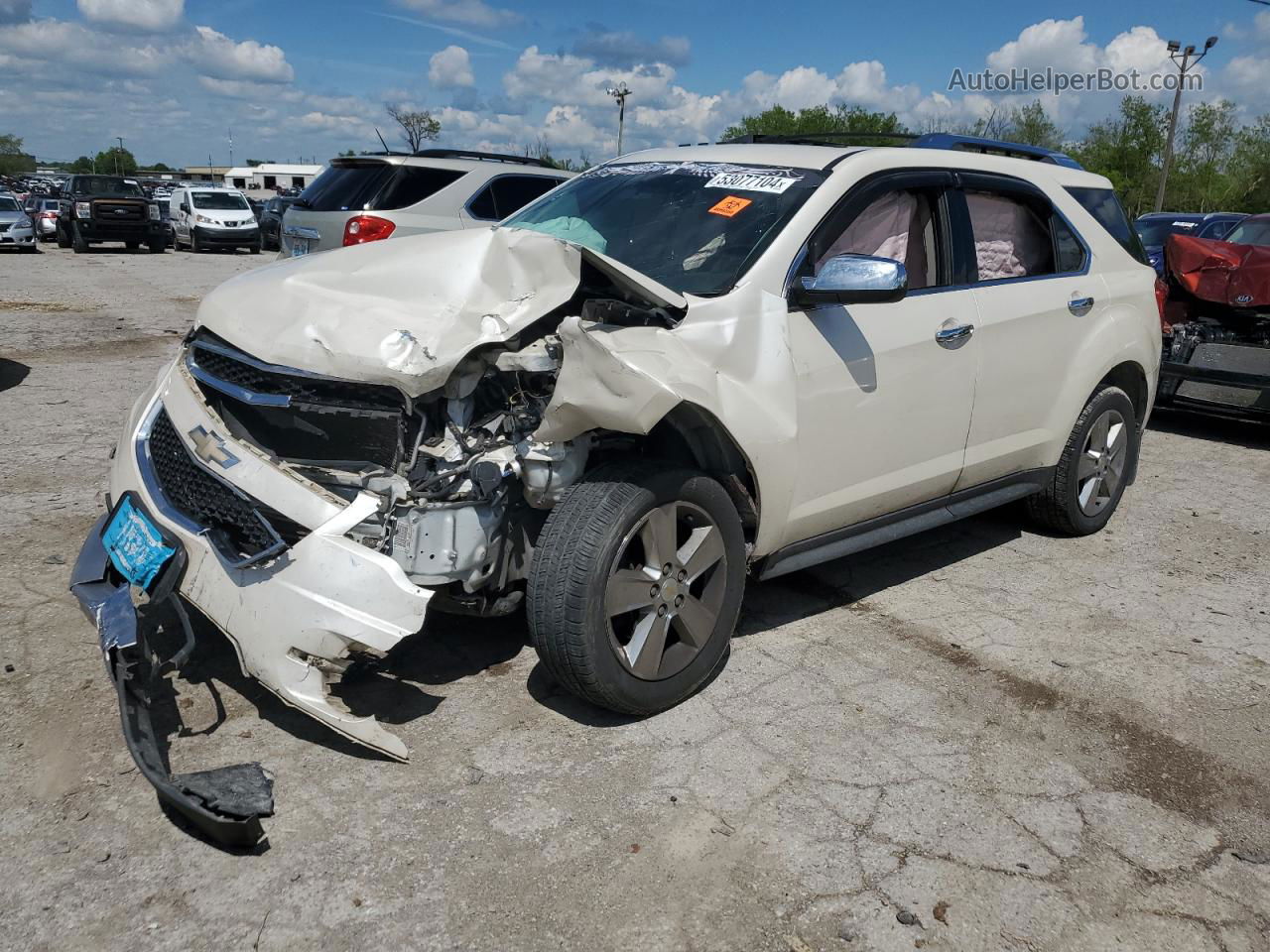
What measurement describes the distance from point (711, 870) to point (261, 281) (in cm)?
239

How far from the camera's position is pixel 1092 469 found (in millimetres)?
5238

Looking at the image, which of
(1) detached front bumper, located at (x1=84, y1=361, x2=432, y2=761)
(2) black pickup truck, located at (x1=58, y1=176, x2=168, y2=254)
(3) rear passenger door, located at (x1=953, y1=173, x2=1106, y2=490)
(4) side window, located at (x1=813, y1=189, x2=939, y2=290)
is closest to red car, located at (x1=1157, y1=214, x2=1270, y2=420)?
(3) rear passenger door, located at (x1=953, y1=173, x2=1106, y2=490)

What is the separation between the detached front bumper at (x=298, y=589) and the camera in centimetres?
281

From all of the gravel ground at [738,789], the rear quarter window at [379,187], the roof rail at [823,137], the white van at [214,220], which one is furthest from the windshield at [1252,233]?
the white van at [214,220]

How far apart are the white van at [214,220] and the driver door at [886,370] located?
24664 mm

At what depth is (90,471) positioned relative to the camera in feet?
18.5

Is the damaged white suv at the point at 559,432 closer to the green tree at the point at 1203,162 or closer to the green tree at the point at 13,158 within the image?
the green tree at the point at 1203,162

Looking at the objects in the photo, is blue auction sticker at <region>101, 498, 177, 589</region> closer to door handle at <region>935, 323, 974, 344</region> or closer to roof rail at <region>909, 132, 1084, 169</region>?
door handle at <region>935, 323, 974, 344</region>

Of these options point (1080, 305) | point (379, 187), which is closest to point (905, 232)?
point (1080, 305)

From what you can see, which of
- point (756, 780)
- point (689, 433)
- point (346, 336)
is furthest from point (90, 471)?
point (756, 780)

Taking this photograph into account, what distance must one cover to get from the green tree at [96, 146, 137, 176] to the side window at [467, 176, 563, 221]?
12992 centimetres

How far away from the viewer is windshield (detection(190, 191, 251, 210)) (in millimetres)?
26094

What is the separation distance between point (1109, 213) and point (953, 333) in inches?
72.3

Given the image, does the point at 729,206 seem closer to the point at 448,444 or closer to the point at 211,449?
the point at 448,444
